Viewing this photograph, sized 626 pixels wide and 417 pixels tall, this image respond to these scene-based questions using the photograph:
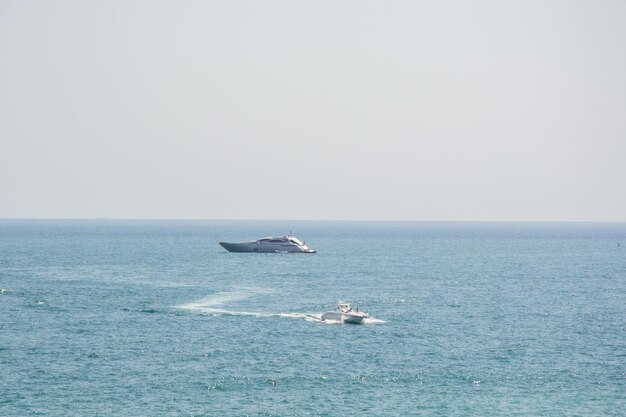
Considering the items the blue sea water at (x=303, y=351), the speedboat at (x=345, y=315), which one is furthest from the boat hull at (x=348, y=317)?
the blue sea water at (x=303, y=351)

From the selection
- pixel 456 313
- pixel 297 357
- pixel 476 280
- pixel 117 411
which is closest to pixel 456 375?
pixel 297 357

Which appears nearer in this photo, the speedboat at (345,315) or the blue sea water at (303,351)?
the blue sea water at (303,351)

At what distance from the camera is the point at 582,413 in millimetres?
66125

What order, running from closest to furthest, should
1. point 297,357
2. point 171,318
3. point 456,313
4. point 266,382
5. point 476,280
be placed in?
point 266,382, point 297,357, point 171,318, point 456,313, point 476,280

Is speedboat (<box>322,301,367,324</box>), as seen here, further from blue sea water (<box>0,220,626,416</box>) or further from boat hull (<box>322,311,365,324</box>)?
blue sea water (<box>0,220,626,416</box>)

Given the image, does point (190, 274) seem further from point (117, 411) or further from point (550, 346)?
point (117, 411)

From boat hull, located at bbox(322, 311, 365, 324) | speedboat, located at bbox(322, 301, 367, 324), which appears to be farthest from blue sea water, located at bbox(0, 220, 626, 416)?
speedboat, located at bbox(322, 301, 367, 324)

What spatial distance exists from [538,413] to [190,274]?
118 m

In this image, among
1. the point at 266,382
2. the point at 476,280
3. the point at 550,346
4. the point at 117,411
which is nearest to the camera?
the point at 117,411

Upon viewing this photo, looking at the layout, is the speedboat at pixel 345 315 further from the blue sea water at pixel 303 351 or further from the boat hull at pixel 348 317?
the blue sea water at pixel 303 351

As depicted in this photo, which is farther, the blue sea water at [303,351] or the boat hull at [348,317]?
the boat hull at [348,317]

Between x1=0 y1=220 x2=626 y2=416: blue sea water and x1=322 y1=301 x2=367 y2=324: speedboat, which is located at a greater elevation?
x1=322 y1=301 x2=367 y2=324: speedboat

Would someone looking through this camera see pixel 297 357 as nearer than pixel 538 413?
No

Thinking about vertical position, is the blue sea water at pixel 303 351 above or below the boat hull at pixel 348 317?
below
